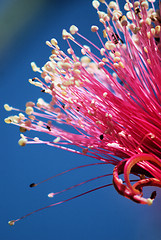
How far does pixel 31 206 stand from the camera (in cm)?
93

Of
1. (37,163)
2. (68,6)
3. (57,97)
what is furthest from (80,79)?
(68,6)

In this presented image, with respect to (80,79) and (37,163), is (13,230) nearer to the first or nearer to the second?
(37,163)

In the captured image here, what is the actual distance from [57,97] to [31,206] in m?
0.50

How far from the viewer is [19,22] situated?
1.09 meters

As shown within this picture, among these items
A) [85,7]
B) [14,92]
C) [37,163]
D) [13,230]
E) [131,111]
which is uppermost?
[85,7]

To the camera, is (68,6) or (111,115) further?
(68,6)

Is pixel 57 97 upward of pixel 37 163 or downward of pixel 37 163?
upward

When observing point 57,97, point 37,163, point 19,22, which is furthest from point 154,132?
point 19,22

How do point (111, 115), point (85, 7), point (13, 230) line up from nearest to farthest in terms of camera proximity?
point (111, 115), point (13, 230), point (85, 7)

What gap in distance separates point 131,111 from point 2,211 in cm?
62

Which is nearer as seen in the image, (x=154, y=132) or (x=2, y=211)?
(x=154, y=132)

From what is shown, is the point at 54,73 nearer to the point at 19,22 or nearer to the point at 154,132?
the point at 154,132

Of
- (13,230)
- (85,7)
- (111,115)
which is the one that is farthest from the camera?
(85,7)

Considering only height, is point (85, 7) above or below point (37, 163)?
above
